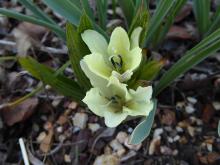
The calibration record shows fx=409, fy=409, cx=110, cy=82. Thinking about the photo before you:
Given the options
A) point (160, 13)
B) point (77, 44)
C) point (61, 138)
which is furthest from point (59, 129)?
point (160, 13)

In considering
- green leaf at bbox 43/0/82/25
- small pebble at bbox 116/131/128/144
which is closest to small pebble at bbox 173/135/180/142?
small pebble at bbox 116/131/128/144

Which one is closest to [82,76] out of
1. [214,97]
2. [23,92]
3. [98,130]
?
[98,130]

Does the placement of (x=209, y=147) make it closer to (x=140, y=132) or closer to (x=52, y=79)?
(x=140, y=132)

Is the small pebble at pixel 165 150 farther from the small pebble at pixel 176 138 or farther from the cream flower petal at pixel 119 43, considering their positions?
the cream flower petal at pixel 119 43

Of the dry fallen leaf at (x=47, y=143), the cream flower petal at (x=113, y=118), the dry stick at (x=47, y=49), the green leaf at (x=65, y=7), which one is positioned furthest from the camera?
the dry stick at (x=47, y=49)

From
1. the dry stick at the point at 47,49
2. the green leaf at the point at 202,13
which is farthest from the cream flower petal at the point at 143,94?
the dry stick at the point at 47,49

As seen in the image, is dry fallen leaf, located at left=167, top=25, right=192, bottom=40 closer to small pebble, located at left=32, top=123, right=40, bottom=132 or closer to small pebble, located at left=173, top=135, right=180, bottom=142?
small pebble, located at left=173, top=135, right=180, bottom=142
